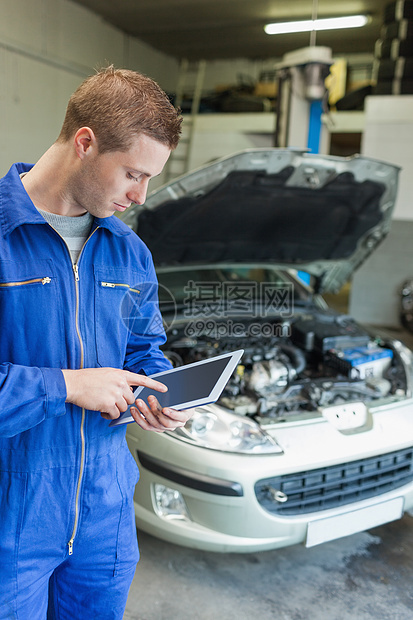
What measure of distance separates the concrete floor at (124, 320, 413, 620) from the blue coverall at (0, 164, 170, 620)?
0.80 metres

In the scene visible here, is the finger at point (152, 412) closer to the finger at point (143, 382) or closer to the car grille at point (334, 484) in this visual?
the finger at point (143, 382)

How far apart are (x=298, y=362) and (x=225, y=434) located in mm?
817

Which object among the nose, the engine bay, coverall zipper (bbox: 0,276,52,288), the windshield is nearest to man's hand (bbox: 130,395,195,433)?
coverall zipper (bbox: 0,276,52,288)

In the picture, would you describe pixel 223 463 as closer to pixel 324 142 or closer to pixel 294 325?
pixel 294 325

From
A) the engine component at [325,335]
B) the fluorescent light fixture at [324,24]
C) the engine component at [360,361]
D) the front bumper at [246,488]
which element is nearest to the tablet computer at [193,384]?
the front bumper at [246,488]

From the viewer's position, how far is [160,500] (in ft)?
6.17

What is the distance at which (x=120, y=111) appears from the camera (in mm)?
896

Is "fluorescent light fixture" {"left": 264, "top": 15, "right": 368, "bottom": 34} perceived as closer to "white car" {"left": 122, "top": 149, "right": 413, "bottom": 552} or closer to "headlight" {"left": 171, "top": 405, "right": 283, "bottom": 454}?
"white car" {"left": 122, "top": 149, "right": 413, "bottom": 552}

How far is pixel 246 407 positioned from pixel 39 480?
115cm

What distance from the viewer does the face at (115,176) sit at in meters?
0.93

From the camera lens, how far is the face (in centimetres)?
93

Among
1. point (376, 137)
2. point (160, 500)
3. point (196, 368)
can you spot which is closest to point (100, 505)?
point (196, 368)

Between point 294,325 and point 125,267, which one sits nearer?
point 125,267

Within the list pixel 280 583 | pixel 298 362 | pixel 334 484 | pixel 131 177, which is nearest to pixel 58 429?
pixel 131 177
